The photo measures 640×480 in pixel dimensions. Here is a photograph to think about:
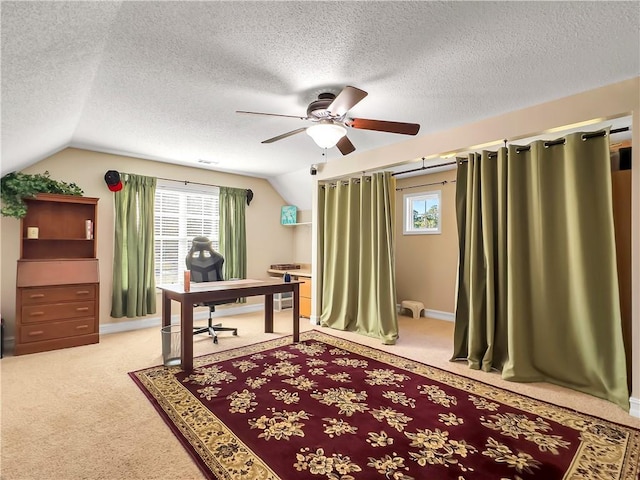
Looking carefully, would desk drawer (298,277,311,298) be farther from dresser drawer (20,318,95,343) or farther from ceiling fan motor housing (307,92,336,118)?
ceiling fan motor housing (307,92,336,118)

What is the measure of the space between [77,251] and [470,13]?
4.76 metres

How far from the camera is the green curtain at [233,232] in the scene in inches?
222

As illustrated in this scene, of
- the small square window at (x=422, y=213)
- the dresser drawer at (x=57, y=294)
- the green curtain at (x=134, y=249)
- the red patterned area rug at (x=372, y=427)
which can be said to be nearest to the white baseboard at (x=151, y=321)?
the green curtain at (x=134, y=249)

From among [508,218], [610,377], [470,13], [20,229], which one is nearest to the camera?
[470,13]

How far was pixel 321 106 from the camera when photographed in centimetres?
263

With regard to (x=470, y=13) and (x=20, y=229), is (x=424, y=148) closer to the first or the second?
(x=470, y=13)

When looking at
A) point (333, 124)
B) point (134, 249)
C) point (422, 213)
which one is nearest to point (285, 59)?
point (333, 124)

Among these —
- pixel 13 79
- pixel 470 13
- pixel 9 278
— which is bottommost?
pixel 9 278

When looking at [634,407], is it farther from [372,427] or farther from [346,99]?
[346,99]

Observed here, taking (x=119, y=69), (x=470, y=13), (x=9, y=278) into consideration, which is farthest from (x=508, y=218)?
(x=9, y=278)

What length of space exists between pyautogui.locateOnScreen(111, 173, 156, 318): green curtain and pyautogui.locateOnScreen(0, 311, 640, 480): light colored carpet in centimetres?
58

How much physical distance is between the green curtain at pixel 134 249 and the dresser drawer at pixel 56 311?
581mm

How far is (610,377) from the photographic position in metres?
2.56

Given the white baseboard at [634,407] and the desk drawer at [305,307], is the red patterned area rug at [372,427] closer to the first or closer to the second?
the white baseboard at [634,407]
